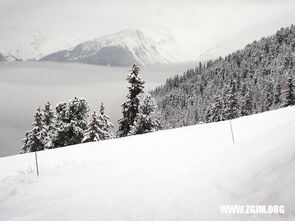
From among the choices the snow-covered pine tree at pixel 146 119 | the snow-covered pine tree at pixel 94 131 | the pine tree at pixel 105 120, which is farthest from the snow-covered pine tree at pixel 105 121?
the snow-covered pine tree at pixel 146 119

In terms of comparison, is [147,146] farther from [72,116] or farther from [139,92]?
[72,116]

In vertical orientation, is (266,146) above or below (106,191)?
above

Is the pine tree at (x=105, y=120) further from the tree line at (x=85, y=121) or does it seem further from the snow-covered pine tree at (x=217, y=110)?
the snow-covered pine tree at (x=217, y=110)

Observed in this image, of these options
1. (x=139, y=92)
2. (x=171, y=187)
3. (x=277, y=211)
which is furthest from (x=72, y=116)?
(x=277, y=211)

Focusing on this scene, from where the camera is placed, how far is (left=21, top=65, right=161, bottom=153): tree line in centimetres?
3691

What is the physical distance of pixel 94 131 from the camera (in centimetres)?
3584

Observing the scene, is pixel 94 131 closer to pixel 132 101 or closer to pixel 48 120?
pixel 132 101

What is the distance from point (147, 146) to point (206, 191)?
741 centimetres

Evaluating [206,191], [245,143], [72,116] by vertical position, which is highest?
[72,116]

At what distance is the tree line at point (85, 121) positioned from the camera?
36.9 metres

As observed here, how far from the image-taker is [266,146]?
8.15 meters

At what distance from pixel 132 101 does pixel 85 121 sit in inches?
320

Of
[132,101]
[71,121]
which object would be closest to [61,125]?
[71,121]

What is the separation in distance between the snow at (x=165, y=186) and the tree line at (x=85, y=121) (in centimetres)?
2545
